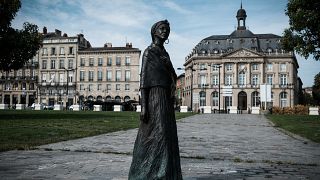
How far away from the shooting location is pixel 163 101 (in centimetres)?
465

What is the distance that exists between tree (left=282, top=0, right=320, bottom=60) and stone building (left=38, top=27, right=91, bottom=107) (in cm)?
6249

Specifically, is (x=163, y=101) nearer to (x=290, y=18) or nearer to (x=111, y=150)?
(x=111, y=150)

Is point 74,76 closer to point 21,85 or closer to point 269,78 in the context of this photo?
point 21,85

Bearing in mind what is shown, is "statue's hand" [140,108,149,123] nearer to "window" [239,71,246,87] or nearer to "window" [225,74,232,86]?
"window" [239,71,246,87]

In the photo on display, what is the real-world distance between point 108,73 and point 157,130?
78198 millimetres

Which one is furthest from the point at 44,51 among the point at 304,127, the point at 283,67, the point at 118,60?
the point at 304,127

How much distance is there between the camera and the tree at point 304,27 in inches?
961

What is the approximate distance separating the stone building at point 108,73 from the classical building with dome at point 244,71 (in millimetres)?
13354

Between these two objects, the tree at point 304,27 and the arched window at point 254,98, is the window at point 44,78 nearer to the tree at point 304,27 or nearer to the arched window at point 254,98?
the arched window at point 254,98

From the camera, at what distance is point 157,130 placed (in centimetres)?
457

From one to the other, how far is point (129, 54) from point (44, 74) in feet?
69.6

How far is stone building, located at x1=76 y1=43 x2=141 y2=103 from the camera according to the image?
79.7 metres

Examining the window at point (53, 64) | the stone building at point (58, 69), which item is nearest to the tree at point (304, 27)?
the stone building at point (58, 69)

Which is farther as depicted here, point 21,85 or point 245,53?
point 21,85
